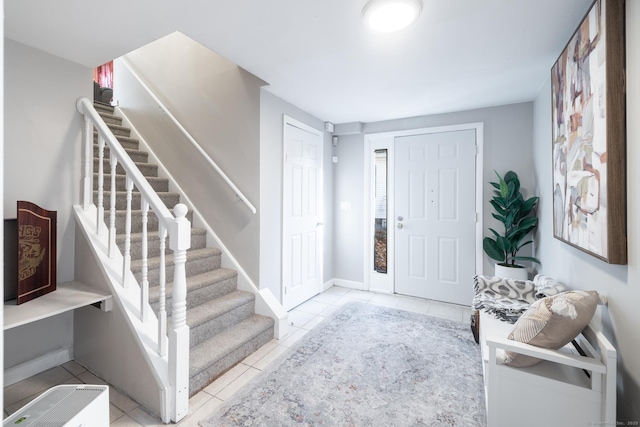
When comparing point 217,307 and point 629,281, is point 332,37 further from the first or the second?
point 217,307

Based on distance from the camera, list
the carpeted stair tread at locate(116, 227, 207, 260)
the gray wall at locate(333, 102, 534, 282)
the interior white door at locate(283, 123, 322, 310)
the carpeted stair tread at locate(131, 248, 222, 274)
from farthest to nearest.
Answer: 1. the interior white door at locate(283, 123, 322, 310)
2. the gray wall at locate(333, 102, 534, 282)
3. the carpeted stair tread at locate(116, 227, 207, 260)
4. the carpeted stair tread at locate(131, 248, 222, 274)

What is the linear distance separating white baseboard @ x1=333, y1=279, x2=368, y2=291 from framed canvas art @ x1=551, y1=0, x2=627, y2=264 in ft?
7.88

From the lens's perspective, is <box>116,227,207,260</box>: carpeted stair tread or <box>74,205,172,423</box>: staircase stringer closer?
<box>74,205,172,423</box>: staircase stringer

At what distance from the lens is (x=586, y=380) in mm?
1291

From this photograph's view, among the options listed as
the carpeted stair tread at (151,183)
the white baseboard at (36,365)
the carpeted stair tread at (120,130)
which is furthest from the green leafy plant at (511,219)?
the carpeted stair tread at (120,130)

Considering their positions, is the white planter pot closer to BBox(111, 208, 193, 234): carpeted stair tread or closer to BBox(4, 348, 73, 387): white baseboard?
BBox(111, 208, 193, 234): carpeted stair tread

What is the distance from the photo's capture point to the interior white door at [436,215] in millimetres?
3281

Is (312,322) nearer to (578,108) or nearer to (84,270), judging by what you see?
(84,270)

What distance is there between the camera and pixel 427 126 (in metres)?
3.46

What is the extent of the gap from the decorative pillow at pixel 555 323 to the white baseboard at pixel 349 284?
2544 millimetres

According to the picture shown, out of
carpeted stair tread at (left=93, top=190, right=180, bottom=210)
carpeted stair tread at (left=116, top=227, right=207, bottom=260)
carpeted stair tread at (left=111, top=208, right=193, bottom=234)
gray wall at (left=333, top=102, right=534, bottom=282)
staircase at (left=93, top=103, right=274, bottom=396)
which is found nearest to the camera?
staircase at (left=93, top=103, right=274, bottom=396)

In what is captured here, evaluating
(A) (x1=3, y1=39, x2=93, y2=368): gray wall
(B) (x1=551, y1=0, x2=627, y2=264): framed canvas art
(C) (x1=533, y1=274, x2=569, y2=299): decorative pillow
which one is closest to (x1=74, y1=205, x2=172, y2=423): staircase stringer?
(A) (x1=3, y1=39, x2=93, y2=368): gray wall

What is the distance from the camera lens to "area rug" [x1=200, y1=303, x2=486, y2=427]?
5.43 ft

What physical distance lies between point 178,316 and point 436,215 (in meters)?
2.85
